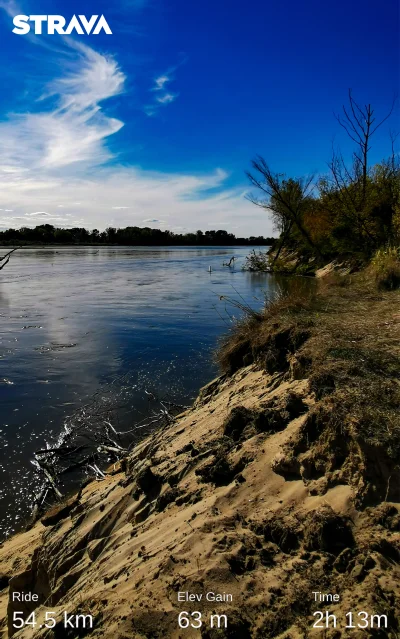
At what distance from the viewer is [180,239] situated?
586ft

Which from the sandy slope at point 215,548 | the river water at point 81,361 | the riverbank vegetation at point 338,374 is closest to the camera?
the sandy slope at point 215,548

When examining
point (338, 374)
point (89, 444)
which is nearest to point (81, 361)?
point (89, 444)

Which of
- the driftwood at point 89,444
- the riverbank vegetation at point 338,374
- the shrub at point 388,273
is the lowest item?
the driftwood at point 89,444

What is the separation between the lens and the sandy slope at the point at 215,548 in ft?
8.05

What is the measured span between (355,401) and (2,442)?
6.09 metres

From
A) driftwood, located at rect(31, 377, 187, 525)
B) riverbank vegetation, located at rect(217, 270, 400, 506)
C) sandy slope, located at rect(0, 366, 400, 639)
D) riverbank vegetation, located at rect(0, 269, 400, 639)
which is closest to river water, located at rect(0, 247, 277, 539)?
driftwood, located at rect(31, 377, 187, 525)

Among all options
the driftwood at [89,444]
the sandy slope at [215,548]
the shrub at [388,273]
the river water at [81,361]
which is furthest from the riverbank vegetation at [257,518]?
the shrub at [388,273]

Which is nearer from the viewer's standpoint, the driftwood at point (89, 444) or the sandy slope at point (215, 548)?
the sandy slope at point (215, 548)

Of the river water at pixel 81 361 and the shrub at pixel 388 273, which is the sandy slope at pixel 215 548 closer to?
the river water at pixel 81 361

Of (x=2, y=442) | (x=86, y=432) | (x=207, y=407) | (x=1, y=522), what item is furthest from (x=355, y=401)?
(x=2, y=442)

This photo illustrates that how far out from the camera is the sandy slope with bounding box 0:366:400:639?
245 centimetres

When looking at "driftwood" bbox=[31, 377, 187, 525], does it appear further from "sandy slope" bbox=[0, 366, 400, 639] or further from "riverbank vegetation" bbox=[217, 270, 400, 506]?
"riverbank vegetation" bbox=[217, 270, 400, 506]

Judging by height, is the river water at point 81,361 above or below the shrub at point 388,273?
below

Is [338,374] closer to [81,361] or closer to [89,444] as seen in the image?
[89,444]
